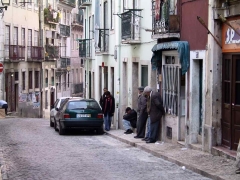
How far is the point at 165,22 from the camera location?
19.4 m

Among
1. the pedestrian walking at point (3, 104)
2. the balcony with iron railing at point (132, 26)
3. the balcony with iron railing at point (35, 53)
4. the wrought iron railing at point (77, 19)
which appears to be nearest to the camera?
the balcony with iron railing at point (132, 26)

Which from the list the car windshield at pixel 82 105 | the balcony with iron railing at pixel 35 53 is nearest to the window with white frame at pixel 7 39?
the balcony with iron railing at pixel 35 53

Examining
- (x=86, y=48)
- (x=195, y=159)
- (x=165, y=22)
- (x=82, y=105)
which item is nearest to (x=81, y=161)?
(x=195, y=159)

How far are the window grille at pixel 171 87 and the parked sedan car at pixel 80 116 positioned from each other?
5.01 m

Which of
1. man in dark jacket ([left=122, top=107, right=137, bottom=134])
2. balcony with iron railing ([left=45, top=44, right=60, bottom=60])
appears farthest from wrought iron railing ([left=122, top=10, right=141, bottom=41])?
balcony with iron railing ([left=45, top=44, right=60, bottom=60])

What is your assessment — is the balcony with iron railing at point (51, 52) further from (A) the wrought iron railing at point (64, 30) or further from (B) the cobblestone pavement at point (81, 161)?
(B) the cobblestone pavement at point (81, 161)

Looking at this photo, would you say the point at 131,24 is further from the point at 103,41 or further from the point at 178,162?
the point at 178,162

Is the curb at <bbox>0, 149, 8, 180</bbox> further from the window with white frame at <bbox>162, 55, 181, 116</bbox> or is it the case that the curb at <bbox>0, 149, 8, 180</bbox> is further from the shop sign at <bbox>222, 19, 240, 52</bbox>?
the shop sign at <bbox>222, 19, 240, 52</bbox>

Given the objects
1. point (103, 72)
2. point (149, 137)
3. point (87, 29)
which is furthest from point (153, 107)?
point (87, 29)

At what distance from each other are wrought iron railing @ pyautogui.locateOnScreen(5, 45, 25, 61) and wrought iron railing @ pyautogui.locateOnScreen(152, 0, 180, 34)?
2668cm

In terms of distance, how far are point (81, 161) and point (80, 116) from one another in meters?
8.72

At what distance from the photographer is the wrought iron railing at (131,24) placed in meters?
24.3

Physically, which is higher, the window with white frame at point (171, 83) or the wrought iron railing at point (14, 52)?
the wrought iron railing at point (14, 52)

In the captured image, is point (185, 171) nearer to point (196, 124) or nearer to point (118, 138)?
point (196, 124)
